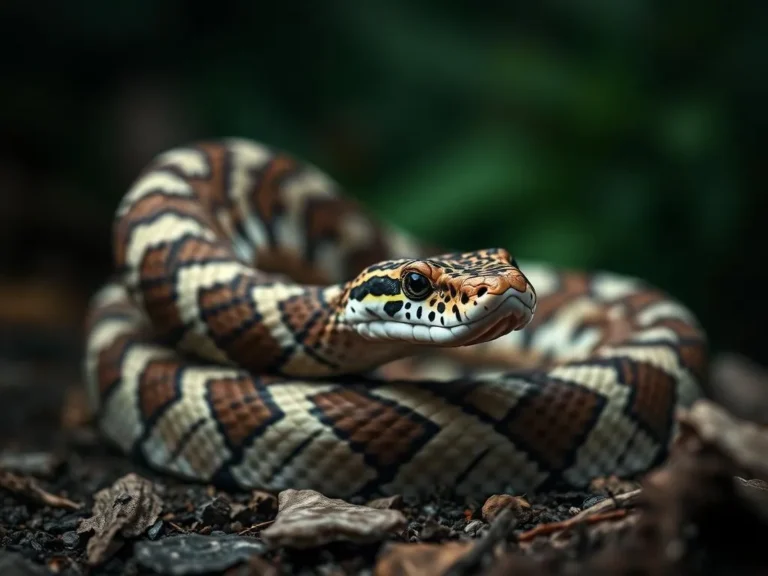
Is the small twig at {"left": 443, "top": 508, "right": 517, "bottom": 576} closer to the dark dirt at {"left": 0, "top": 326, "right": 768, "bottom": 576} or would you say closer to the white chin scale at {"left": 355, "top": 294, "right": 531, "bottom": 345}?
the dark dirt at {"left": 0, "top": 326, "right": 768, "bottom": 576}

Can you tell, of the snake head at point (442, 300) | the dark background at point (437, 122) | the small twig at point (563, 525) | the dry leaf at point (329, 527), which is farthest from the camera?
the dark background at point (437, 122)

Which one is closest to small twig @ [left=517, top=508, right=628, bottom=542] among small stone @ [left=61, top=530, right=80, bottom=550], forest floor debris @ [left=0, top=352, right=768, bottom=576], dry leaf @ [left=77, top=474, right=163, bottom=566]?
forest floor debris @ [left=0, top=352, right=768, bottom=576]

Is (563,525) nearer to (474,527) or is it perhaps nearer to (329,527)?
(474,527)

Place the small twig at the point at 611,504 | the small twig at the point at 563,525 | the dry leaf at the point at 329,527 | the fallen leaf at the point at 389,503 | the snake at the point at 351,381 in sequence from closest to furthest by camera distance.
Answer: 1. the dry leaf at the point at 329,527
2. the small twig at the point at 563,525
3. the small twig at the point at 611,504
4. the fallen leaf at the point at 389,503
5. the snake at the point at 351,381

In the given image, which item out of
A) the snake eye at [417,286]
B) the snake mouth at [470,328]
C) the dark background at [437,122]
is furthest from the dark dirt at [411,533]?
the dark background at [437,122]

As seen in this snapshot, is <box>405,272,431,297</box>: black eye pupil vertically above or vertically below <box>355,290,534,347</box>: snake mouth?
above

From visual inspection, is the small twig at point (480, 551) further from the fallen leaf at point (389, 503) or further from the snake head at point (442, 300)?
the snake head at point (442, 300)

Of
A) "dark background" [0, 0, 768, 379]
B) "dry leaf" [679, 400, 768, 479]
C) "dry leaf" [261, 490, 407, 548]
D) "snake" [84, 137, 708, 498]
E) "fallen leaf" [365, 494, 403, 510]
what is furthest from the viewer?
"dark background" [0, 0, 768, 379]
